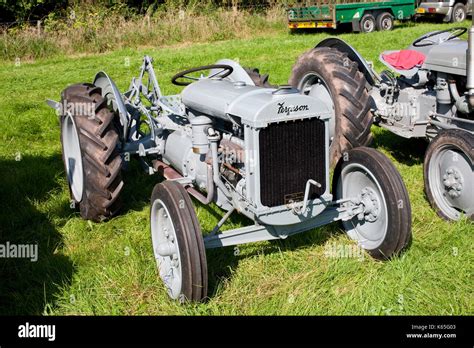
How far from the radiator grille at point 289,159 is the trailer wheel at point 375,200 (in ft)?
1.39

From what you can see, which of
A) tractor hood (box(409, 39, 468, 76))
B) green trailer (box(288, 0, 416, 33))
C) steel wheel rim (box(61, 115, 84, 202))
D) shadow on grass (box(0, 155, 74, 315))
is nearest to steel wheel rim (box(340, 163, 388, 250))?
tractor hood (box(409, 39, 468, 76))

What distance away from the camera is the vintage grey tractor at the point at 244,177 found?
11.2 feet

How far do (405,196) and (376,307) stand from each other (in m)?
0.77

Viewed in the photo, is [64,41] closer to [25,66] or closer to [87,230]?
[25,66]

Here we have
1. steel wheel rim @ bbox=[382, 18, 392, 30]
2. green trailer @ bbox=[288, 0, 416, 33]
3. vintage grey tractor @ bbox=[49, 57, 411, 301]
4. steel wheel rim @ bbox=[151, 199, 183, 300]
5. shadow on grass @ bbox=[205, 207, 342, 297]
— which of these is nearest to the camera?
vintage grey tractor @ bbox=[49, 57, 411, 301]

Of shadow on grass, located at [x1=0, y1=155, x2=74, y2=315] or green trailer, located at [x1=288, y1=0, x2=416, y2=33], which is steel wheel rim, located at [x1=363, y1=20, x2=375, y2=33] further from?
shadow on grass, located at [x1=0, y1=155, x2=74, y2=315]

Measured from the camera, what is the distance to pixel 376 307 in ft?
11.2

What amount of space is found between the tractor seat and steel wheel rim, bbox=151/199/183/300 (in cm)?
316

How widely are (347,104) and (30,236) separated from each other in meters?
3.07

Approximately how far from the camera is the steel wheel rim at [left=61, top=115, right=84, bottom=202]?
507 centimetres

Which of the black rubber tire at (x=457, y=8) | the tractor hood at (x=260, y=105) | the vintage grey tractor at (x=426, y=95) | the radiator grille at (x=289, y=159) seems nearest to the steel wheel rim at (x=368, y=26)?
the black rubber tire at (x=457, y=8)

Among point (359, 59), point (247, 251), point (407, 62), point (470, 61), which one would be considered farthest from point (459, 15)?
point (247, 251)

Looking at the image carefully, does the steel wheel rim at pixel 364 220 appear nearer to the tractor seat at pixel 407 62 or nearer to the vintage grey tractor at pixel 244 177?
the vintage grey tractor at pixel 244 177

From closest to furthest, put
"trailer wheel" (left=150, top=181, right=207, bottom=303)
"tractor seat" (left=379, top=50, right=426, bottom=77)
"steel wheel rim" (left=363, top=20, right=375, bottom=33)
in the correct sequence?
"trailer wheel" (left=150, top=181, right=207, bottom=303)
"tractor seat" (left=379, top=50, right=426, bottom=77)
"steel wheel rim" (left=363, top=20, right=375, bottom=33)
